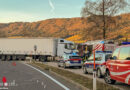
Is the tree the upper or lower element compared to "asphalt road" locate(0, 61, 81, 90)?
upper

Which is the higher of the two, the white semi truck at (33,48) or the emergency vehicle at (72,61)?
the white semi truck at (33,48)

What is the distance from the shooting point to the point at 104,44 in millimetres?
24391

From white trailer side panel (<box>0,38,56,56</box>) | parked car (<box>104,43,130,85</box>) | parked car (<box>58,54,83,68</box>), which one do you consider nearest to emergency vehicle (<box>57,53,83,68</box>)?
parked car (<box>58,54,83,68</box>)

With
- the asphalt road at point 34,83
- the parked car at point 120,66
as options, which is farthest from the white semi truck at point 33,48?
the parked car at point 120,66

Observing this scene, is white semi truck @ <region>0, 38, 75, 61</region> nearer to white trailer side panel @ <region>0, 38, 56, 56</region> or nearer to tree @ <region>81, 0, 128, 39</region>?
white trailer side panel @ <region>0, 38, 56, 56</region>

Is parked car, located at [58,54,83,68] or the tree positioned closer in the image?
parked car, located at [58,54,83,68]

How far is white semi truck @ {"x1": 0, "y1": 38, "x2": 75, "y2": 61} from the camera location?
38.9 metres

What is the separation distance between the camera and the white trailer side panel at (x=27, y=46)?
39.4m

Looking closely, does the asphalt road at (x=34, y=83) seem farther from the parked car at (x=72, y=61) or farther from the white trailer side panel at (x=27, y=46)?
the white trailer side panel at (x=27, y=46)

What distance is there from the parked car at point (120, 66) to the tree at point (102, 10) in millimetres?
Answer: 22507

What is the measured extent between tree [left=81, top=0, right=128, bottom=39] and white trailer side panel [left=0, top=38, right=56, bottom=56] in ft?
28.3

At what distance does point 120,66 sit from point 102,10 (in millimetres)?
24411

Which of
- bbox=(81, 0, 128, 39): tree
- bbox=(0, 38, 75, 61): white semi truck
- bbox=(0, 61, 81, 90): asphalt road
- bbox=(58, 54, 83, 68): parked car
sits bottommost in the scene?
bbox=(0, 61, 81, 90): asphalt road

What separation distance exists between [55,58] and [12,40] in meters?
8.97
